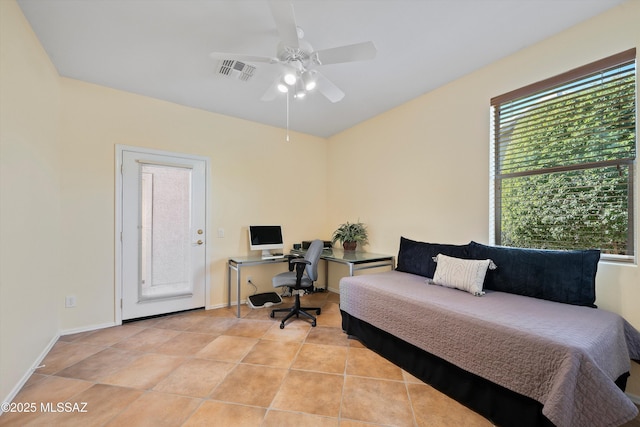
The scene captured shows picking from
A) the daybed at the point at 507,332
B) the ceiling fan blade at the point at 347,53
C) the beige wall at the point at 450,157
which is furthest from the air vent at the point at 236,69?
the daybed at the point at 507,332

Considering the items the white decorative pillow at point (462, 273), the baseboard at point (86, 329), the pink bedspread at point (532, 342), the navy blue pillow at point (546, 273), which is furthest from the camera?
the baseboard at point (86, 329)

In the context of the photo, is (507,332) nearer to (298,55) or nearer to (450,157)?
(450,157)

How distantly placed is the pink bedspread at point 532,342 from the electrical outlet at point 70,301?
3196 millimetres

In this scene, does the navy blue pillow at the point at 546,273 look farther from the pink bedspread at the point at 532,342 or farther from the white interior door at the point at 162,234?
the white interior door at the point at 162,234

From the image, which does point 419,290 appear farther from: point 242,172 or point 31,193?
point 31,193

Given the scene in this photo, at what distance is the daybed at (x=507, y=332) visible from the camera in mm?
1221

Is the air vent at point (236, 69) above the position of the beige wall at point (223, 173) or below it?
above

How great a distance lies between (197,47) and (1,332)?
8.25 feet

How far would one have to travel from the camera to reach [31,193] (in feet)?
6.69

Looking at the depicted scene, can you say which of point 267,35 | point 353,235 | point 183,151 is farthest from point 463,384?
point 183,151

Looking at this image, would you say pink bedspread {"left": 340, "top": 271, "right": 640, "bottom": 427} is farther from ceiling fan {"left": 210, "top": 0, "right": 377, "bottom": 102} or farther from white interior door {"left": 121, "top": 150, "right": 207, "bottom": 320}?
white interior door {"left": 121, "top": 150, "right": 207, "bottom": 320}

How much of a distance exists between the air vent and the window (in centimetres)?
245

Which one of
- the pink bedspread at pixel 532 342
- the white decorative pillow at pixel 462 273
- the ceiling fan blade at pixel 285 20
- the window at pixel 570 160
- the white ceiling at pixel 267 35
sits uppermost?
the white ceiling at pixel 267 35

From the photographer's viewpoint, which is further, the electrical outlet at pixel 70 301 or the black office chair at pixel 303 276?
the black office chair at pixel 303 276
